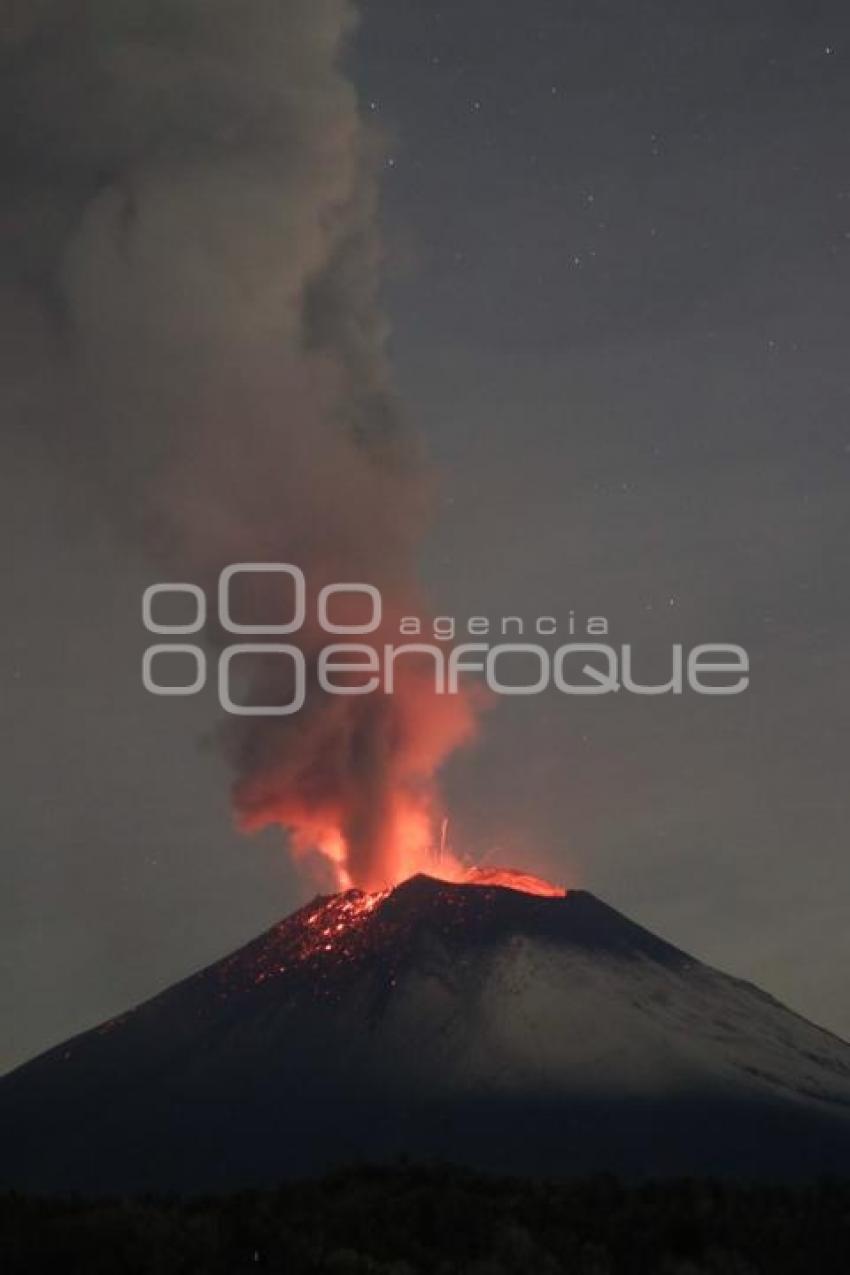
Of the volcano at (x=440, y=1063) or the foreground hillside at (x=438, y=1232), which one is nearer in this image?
the foreground hillside at (x=438, y=1232)

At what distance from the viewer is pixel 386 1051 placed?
4764 inches

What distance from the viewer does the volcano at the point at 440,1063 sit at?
356 feet

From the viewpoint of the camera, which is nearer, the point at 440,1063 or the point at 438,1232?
the point at 438,1232

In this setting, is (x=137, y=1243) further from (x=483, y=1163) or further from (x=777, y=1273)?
(x=483, y=1163)

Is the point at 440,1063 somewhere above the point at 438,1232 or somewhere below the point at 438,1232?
above

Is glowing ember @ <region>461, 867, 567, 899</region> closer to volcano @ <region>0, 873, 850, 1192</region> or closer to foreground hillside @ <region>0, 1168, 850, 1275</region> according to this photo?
volcano @ <region>0, 873, 850, 1192</region>

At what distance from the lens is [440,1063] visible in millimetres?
119250

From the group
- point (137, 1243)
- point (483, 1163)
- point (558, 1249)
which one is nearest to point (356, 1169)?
point (483, 1163)

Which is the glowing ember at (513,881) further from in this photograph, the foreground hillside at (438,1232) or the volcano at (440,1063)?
the foreground hillside at (438,1232)

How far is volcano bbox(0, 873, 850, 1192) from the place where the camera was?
109 m

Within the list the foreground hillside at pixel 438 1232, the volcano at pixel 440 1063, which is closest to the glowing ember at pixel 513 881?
the volcano at pixel 440 1063

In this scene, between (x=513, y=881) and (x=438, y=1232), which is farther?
(x=513, y=881)

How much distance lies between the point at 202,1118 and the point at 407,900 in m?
21.8

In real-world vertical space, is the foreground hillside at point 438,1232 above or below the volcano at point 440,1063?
below
